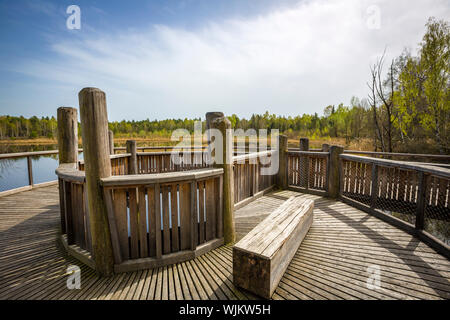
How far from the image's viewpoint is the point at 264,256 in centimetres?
221

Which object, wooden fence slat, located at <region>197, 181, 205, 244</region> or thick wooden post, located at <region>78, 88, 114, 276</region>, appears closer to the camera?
thick wooden post, located at <region>78, 88, 114, 276</region>

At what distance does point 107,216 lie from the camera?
272cm

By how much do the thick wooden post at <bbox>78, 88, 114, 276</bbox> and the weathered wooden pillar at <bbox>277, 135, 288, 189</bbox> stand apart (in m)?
5.38

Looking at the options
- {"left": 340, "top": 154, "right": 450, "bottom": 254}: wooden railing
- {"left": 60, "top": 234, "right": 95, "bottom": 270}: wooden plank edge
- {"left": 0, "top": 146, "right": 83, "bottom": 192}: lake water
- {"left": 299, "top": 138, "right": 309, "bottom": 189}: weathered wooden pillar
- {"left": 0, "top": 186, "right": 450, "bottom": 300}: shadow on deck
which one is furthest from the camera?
{"left": 0, "top": 146, "right": 83, "bottom": 192}: lake water

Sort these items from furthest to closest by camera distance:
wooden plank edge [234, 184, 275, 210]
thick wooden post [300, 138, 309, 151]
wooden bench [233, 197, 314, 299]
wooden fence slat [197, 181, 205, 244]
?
thick wooden post [300, 138, 309, 151] < wooden plank edge [234, 184, 275, 210] < wooden fence slat [197, 181, 205, 244] < wooden bench [233, 197, 314, 299]

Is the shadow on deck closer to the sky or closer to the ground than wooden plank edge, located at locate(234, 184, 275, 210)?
closer to the ground

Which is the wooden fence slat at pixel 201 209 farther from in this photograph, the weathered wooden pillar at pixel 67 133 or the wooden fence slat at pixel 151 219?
the weathered wooden pillar at pixel 67 133

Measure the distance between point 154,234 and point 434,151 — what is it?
81.5 feet

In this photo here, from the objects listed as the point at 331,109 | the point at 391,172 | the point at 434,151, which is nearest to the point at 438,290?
the point at 391,172

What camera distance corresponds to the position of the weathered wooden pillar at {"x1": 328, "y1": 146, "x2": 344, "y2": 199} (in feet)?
19.2

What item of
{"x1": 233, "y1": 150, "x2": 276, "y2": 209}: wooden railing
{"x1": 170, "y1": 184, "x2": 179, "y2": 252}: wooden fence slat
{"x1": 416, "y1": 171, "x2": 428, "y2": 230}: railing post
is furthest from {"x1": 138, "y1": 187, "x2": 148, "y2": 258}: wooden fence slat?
{"x1": 416, "y1": 171, "x2": 428, "y2": 230}: railing post

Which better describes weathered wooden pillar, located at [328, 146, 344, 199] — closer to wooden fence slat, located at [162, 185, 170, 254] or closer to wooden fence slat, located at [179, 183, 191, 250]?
wooden fence slat, located at [179, 183, 191, 250]

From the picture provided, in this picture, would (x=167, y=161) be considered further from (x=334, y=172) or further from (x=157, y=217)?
(x=334, y=172)
